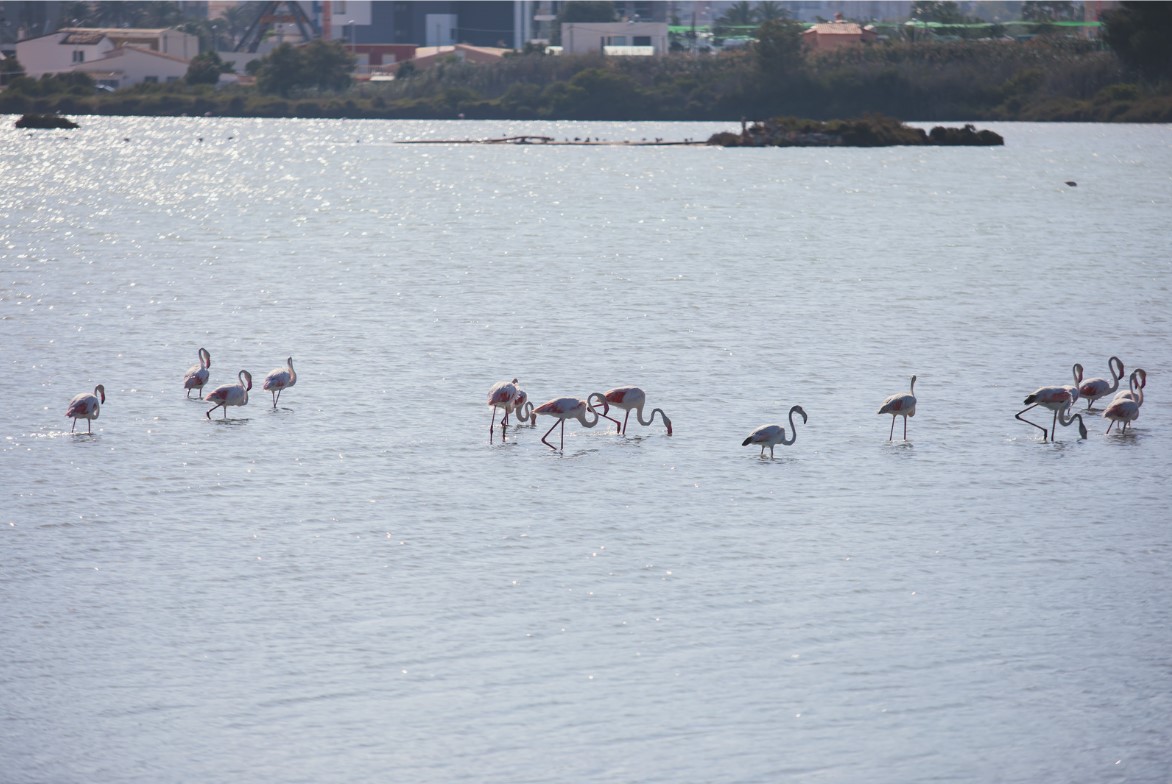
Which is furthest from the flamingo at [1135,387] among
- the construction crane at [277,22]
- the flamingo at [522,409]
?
the construction crane at [277,22]

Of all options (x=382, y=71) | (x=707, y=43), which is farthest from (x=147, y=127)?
(x=707, y=43)

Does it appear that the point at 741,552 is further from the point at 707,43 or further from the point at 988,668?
the point at 707,43

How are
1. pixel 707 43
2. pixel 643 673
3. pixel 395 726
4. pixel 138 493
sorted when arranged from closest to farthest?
1. pixel 395 726
2. pixel 643 673
3. pixel 138 493
4. pixel 707 43

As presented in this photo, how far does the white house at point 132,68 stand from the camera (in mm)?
161625

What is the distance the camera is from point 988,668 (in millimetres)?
11242

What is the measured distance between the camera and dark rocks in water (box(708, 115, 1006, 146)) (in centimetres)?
10694

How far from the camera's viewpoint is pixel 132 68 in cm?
16288

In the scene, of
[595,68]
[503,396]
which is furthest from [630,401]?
[595,68]

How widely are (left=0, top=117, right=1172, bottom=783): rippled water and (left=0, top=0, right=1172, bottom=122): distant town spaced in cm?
9947

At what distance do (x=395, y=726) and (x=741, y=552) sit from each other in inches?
184

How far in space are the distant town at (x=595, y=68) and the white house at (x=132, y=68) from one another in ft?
0.74

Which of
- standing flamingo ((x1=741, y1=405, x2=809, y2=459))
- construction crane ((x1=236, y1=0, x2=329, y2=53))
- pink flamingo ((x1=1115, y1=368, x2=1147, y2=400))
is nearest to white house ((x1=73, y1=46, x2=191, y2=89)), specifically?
construction crane ((x1=236, y1=0, x2=329, y2=53))

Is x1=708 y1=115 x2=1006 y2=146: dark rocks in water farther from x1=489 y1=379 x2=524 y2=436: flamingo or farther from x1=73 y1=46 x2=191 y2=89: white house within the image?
x1=489 y1=379 x2=524 y2=436: flamingo

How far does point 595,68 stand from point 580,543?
5189 inches
